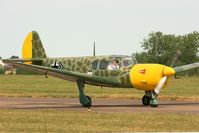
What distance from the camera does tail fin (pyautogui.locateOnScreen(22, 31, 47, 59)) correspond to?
35.7m

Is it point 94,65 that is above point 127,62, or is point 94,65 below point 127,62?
below

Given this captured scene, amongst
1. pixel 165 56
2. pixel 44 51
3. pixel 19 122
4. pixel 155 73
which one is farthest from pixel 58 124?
pixel 165 56

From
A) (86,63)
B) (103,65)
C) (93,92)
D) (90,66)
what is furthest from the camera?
(93,92)

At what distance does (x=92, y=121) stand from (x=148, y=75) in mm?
7946

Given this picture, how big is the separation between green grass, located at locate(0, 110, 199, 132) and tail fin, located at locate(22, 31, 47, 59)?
1078 cm

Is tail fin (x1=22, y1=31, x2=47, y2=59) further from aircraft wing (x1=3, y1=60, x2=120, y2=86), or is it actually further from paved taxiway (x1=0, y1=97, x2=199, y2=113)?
aircraft wing (x1=3, y1=60, x2=120, y2=86)

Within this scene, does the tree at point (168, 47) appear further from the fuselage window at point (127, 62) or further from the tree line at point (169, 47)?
the fuselage window at point (127, 62)

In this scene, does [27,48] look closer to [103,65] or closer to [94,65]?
[94,65]

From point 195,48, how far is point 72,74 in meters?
134

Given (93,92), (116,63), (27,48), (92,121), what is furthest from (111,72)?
(93,92)

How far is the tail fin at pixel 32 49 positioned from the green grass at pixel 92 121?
35.4ft

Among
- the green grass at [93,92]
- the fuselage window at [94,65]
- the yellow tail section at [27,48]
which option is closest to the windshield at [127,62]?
the fuselage window at [94,65]

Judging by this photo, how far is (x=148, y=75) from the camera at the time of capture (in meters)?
28.7

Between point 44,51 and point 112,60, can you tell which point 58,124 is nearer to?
point 112,60
